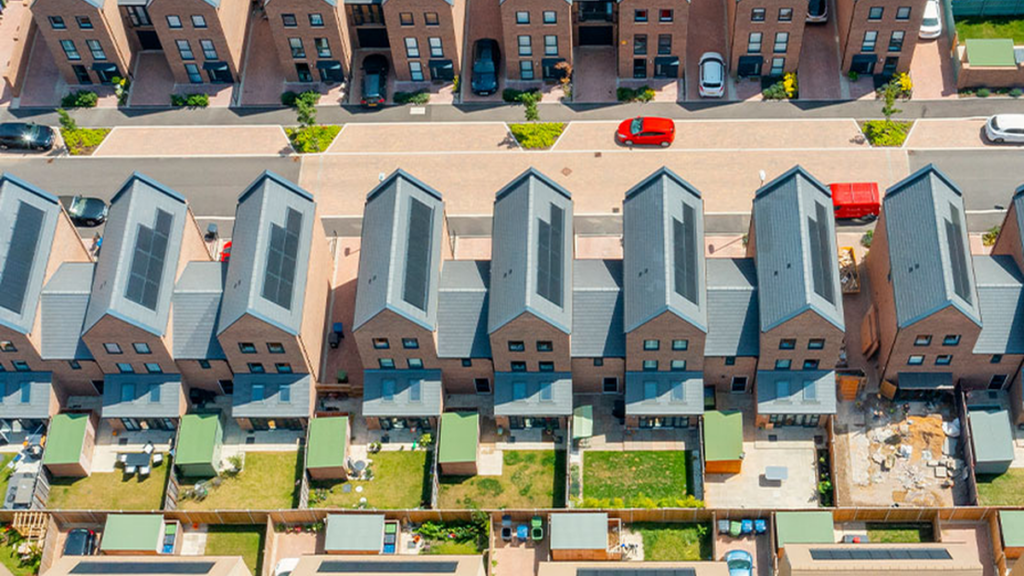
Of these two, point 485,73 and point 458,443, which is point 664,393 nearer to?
point 458,443

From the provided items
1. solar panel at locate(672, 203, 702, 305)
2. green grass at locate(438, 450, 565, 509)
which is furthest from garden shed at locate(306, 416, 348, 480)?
solar panel at locate(672, 203, 702, 305)

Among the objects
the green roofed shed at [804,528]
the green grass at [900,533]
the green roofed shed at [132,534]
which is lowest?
the green roofed shed at [132,534]

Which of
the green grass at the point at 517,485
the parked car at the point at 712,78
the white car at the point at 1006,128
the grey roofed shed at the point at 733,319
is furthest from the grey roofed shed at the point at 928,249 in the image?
the green grass at the point at 517,485

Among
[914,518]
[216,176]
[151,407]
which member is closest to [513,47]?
[216,176]

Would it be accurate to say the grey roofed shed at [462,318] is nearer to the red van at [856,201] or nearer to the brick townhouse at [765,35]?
the red van at [856,201]

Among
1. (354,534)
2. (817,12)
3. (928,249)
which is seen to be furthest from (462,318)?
(817,12)

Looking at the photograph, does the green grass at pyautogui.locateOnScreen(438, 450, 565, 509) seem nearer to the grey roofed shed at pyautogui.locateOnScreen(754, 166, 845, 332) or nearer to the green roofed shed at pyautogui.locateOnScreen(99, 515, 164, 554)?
the grey roofed shed at pyautogui.locateOnScreen(754, 166, 845, 332)
